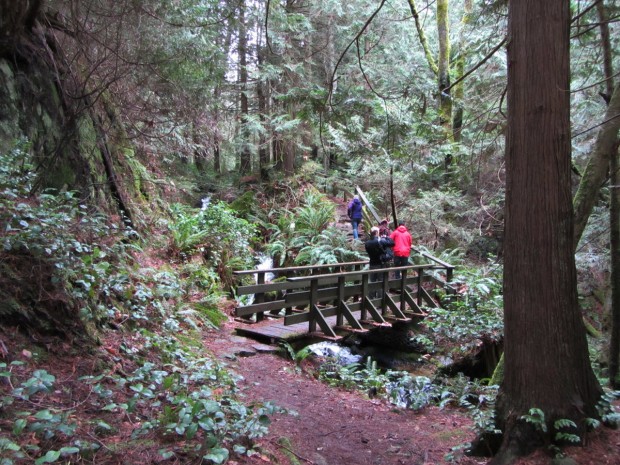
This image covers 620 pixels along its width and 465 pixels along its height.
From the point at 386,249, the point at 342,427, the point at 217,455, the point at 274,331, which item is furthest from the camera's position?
the point at 386,249

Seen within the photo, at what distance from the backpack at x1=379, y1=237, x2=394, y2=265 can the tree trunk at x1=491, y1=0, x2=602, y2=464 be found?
7833 mm

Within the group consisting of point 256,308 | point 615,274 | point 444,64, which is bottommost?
point 256,308

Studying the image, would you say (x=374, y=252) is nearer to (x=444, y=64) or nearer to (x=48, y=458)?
(x=444, y=64)

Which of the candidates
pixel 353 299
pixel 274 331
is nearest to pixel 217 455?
pixel 274 331

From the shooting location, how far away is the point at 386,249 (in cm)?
1216

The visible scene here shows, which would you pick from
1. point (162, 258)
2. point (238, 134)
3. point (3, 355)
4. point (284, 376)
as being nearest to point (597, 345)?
point (284, 376)

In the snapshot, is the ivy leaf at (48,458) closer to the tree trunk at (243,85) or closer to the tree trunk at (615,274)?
the tree trunk at (615,274)

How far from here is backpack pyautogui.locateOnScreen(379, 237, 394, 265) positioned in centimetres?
1197

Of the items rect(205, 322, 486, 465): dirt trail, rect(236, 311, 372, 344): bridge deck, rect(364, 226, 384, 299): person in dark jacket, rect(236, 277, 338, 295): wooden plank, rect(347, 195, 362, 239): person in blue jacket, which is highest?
rect(347, 195, 362, 239): person in blue jacket

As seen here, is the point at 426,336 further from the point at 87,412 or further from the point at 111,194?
the point at 87,412

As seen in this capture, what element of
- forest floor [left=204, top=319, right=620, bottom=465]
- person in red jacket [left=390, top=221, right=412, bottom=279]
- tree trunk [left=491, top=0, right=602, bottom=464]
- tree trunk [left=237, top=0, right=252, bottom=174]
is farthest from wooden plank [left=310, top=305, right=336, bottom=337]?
tree trunk [left=237, top=0, right=252, bottom=174]

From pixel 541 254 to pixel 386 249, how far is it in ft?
27.0

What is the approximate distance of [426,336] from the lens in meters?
10.5

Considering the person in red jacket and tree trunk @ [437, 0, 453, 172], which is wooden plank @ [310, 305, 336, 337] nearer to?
the person in red jacket
